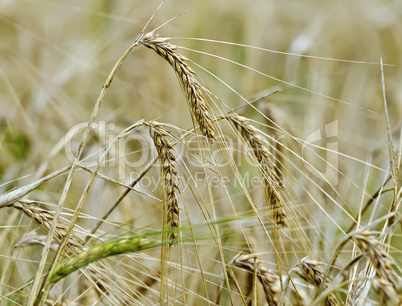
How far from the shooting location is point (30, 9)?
3.39m

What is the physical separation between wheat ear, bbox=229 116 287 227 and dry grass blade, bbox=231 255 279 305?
10 centimetres

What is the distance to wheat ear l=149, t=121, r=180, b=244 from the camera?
86cm

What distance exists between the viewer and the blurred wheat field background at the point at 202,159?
878mm

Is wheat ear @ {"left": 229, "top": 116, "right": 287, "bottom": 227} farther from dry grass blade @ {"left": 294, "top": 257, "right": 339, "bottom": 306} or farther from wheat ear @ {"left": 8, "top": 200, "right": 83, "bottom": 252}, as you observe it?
wheat ear @ {"left": 8, "top": 200, "right": 83, "bottom": 252}

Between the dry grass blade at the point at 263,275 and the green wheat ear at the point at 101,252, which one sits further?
the dry grass blade at the point at 263,275

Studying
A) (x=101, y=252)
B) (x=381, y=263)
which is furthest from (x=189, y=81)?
(x=381, y=263)

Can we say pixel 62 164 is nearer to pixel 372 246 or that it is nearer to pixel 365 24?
pixel 372 246

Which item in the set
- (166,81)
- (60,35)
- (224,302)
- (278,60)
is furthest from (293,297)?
(60,35)

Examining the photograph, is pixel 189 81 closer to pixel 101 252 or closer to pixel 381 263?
pixel 101 252

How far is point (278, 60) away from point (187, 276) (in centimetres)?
228

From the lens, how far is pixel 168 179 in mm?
866

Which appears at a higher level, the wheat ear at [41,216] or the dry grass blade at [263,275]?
the wheat ear at [41,216]

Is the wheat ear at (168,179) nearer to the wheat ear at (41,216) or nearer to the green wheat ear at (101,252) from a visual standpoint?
the green wheat ear at (101,252)

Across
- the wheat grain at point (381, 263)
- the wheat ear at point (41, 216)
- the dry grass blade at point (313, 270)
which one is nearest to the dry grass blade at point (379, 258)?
the wheat grain at point (381, 263)
